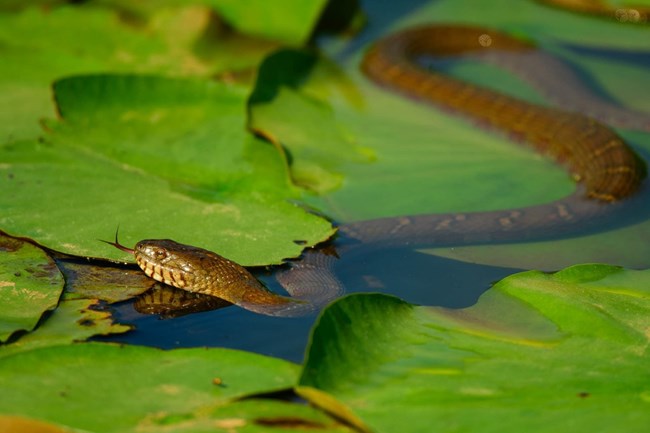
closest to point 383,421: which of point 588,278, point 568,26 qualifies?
point 588,278

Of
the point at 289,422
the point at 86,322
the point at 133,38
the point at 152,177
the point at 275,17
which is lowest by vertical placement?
the point at 86,322

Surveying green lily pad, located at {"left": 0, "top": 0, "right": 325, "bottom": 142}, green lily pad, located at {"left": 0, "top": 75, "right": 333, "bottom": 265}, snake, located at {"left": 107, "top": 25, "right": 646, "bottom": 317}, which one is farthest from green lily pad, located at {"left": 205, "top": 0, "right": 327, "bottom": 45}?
green lily pad, located at {"left": 0, "top": 75, "right": 333, "bottom": 265}

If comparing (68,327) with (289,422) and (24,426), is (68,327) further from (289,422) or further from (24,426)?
(289,422)

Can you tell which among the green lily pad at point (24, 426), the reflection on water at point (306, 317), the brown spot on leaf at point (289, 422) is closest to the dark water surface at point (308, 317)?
the reflection on water at point (306, 317)

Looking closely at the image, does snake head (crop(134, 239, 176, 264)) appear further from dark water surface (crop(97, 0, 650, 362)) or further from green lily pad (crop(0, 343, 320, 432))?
green lily pad (crop(0, 343, 320, 432))

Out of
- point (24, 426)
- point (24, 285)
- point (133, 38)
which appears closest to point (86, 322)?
point (24, 285)

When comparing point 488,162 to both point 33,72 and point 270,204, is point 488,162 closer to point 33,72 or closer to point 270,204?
point 270,204
